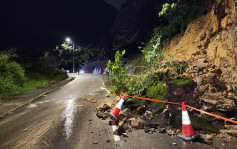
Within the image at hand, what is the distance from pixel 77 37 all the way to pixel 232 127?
65.0 meters

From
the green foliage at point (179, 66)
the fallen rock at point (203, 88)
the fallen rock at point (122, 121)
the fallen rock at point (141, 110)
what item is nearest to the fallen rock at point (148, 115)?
the fallen rock at point (141, 110)

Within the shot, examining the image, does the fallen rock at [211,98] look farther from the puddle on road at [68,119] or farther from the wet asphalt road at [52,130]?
the puddle on road at [68,119]

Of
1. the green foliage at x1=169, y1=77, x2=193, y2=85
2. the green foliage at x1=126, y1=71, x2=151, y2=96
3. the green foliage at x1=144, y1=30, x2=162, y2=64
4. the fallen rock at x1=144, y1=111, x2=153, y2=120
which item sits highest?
the green foliage at x1=144, y1=30, x2=162, y2=64

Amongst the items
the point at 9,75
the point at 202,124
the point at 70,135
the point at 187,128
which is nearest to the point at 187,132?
the point at 187,128

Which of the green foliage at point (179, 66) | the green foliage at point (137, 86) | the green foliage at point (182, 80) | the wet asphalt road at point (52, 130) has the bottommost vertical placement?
the wet asphalt road at point (52, 130)

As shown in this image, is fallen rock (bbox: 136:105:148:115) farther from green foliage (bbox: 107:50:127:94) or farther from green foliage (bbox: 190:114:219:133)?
green foliage (bbox: 107:50:127:94)

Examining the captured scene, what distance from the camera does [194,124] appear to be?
4.15 m

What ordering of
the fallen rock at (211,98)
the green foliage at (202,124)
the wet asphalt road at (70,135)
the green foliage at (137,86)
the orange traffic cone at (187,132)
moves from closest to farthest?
1. the wet asphalt road at (70,135)
2. the orange traffic cone at (187,132)
3. the green foliage at (202,124)
4. the fallen rock at (211,98)
5. the green foliage at (137,86)

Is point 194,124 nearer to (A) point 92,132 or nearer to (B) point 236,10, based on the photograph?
(A) point 92,132

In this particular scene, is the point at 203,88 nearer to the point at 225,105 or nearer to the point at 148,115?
the point at 225,105

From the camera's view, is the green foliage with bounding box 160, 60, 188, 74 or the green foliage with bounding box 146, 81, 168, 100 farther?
the green foliage with bounding box 160, 60, 188, 74

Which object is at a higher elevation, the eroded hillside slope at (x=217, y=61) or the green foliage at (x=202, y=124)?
the eroded hillside slope at (x=217, y=61)

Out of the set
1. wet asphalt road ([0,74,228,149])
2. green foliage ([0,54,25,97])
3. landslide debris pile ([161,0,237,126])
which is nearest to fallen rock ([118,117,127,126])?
wet asphalt road ([0,74,228,149])

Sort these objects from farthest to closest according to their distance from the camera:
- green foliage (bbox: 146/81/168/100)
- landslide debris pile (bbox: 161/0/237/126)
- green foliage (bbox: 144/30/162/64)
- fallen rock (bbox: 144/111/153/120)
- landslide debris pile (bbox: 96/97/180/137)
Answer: green foliage (bbox: 144/30/162/64) < green foliage (bbox: 146/81/168/100) < fallen rock (bbox: 144/111/153/120) < landslide debris pile (bbox: 161/0/237/126) < landslide debris pile (bbox: 96/97/180/137)
